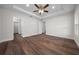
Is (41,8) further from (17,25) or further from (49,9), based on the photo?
(17,25)

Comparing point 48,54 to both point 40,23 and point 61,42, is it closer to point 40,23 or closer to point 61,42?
point 61,42

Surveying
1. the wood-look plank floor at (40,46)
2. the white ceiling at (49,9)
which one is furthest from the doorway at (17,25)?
the white ceiling at (49,9)

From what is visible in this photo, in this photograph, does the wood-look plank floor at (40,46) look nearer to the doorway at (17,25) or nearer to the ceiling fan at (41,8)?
the doorway at (17,25)

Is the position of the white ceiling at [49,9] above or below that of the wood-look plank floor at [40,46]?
above

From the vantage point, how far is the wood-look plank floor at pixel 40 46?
2.11m

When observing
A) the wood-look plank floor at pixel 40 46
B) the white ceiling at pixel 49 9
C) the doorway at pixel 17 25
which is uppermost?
the white ceiling at pixel 49 9

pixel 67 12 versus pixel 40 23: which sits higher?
pixel 67 12

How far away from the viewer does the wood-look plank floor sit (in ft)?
6.92

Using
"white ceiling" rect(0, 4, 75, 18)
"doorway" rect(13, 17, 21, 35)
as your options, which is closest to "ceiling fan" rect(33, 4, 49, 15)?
"white ceiling" rect(0, 4, 75, 18)

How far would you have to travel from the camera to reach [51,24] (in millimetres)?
2203

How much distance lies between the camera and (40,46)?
7.08 feet
